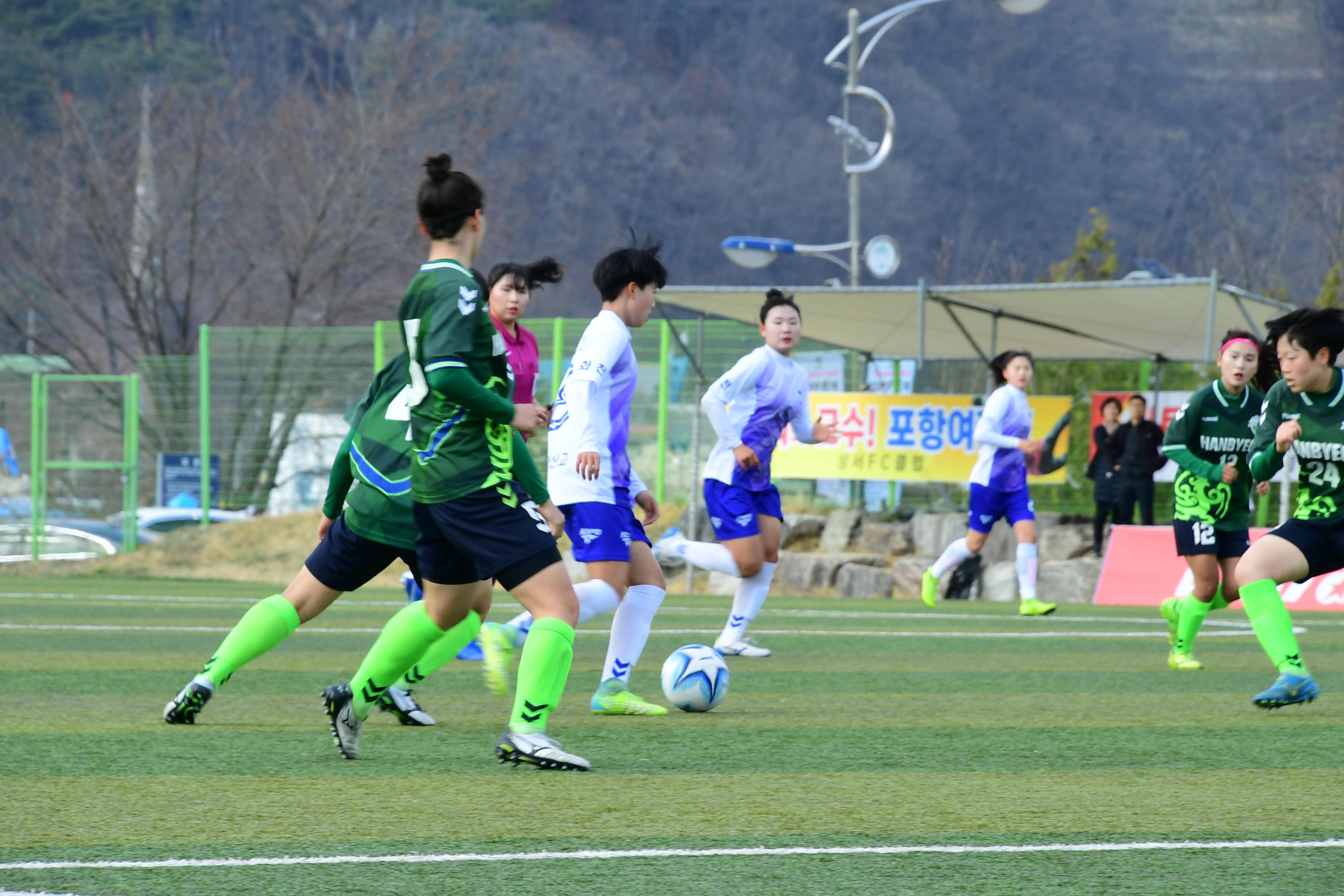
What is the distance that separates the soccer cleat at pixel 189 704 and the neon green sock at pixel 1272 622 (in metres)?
4.26

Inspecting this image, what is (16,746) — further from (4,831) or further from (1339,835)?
(1339,835)

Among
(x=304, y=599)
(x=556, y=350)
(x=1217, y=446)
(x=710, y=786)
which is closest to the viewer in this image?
(x=710, y=786)

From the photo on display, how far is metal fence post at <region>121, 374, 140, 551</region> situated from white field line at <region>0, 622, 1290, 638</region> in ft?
33.1

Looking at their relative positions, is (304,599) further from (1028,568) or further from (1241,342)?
(1028,568)

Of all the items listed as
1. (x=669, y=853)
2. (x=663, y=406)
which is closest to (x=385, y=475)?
(x=669, y=853)

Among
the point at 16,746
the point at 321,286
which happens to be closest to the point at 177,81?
the point at 321,286

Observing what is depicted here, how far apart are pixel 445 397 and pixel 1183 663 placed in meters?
5.48

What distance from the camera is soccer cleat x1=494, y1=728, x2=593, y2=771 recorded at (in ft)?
16.7

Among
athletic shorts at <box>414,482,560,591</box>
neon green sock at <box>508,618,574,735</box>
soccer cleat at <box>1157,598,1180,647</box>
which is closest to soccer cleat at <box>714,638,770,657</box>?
soccer cleat at <box>1157,598,1180,647</box>

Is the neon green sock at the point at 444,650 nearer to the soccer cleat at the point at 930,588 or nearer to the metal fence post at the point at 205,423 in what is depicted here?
the soccer cleat at the point at 930,588

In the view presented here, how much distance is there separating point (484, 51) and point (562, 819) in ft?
182

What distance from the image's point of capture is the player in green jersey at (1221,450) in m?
8.17

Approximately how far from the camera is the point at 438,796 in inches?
191

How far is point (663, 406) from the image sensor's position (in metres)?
19.7
